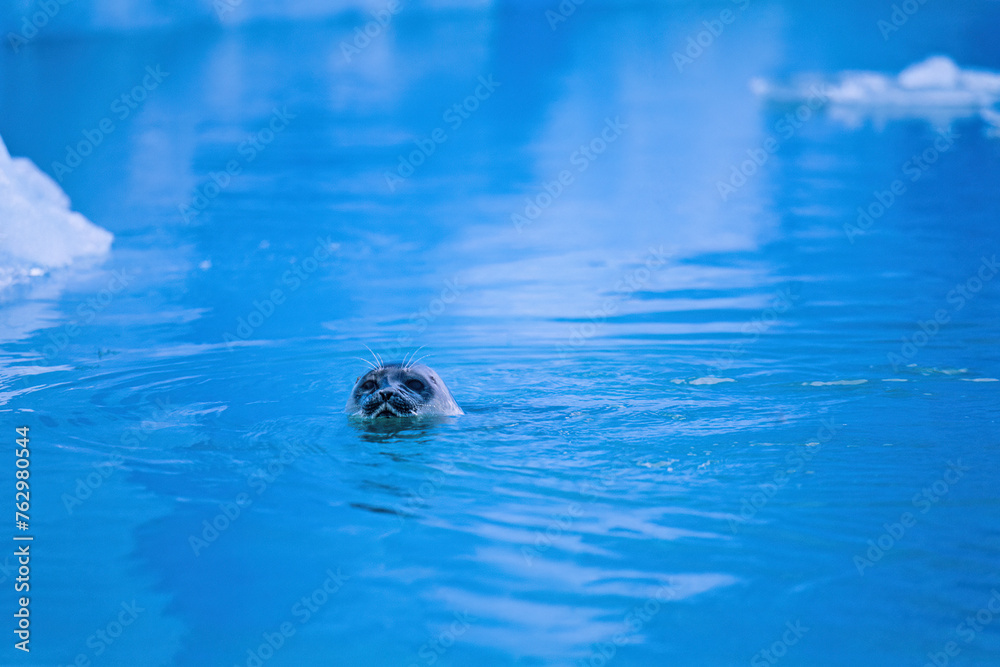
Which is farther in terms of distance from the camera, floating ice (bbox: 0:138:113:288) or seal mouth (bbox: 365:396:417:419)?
floating ice (bbox: 0:138:113:288)

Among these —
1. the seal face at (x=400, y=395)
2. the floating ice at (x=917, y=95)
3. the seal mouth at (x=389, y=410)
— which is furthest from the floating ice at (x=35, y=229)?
the floating ice at (x=917, y=95)

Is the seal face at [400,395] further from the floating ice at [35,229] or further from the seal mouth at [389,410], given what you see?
the floating ice at [35,229]

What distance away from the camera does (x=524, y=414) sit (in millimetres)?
6059

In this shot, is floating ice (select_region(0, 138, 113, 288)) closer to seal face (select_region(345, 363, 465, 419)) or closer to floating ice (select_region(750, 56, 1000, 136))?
seal face (select_region(345, 363, 465, 419))

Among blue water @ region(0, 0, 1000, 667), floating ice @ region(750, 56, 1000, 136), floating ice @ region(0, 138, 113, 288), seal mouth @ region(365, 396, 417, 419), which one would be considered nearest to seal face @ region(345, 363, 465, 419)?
seal mouth @ region(365, 396, 417, 419)

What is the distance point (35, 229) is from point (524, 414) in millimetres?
6257

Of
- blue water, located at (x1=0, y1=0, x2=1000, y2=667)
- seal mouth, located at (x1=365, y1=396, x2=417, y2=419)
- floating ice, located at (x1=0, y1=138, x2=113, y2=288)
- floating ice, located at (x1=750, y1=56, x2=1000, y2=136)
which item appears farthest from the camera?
floating ice, located at (x1=750, y1=56, x2=1000, y2=136)

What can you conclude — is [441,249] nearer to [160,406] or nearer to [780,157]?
[160,406]

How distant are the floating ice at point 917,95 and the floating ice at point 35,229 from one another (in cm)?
1297

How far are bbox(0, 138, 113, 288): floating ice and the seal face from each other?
16.3ft

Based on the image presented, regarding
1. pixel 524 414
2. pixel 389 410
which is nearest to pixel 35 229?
pixel 389 410

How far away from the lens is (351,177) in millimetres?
14836

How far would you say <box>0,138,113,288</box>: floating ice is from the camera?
977 cm

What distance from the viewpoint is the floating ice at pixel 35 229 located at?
32.0 ft
